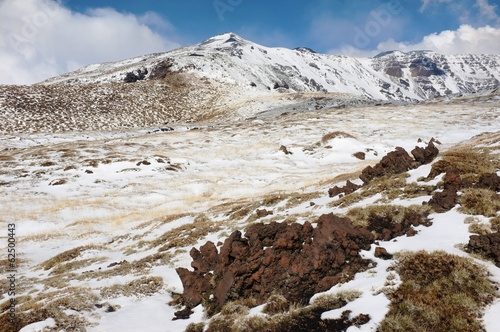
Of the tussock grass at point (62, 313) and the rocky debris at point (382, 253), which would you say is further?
the rocky debris at point (382, 253)

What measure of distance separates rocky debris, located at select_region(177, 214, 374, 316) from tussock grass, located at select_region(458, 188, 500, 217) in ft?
13.1

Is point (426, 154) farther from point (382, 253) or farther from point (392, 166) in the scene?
point (382, 253)

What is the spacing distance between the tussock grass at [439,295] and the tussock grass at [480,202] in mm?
3367

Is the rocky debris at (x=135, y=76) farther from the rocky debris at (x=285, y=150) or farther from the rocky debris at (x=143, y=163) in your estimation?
the rocky debris at (x=285, y=150)

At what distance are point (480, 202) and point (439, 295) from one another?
18.6 feet

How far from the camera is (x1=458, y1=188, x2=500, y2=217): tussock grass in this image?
11245mm

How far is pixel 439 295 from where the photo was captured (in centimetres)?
794

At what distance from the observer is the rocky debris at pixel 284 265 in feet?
32.5

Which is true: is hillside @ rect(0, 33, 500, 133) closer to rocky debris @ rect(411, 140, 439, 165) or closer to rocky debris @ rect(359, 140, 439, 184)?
rocky debris @ rect(359, 140, 439, 184)

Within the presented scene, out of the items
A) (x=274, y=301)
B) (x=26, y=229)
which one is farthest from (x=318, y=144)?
(x=274, y=301)

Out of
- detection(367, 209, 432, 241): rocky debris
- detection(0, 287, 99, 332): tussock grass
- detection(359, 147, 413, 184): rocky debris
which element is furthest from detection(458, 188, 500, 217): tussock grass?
detection(0, 287, 99, 332): tussock grass

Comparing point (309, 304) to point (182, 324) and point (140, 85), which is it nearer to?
point (182, 324)

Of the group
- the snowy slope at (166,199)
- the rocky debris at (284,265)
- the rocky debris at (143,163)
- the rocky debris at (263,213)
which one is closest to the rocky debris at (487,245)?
the snowy slope at (166,199)

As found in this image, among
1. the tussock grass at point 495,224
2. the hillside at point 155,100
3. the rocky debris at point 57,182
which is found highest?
the hillside at point 155,100
